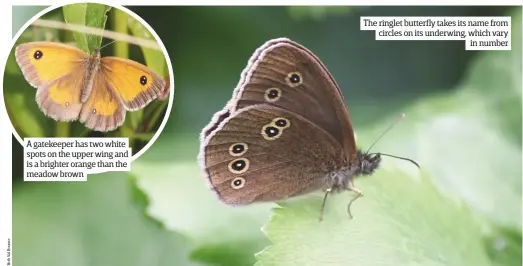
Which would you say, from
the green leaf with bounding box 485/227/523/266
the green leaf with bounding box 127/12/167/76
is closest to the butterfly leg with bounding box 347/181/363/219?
the green leaf with bounding box 485/227/523/266

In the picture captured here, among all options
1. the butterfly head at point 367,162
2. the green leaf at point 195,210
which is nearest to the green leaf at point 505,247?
the butterfly head at point 367,162

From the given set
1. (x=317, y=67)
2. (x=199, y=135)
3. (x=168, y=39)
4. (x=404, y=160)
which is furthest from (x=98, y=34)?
(x=404, y=160)

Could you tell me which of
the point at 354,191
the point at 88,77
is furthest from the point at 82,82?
the point at 354,191

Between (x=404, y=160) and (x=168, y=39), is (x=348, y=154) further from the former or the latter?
(x=168, y=39)

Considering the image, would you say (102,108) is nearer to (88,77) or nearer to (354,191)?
(88,77)

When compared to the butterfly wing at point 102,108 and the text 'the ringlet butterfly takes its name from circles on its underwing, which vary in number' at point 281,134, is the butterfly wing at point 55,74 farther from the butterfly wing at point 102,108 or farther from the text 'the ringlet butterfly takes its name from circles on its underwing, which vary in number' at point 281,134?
the text 'the ringlet butterfly takes its name from circles on its underwing, which vary in number' at point 281,134
